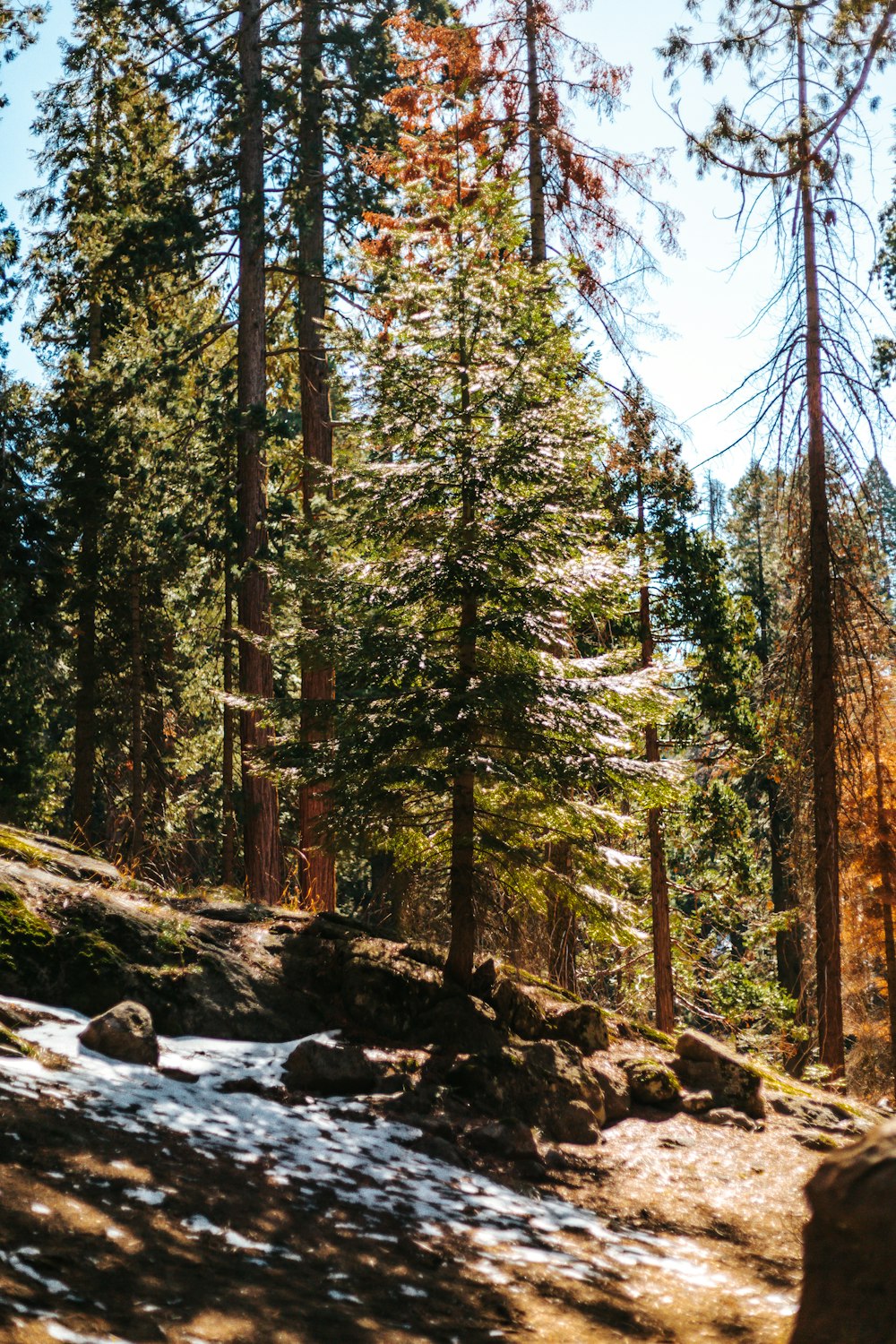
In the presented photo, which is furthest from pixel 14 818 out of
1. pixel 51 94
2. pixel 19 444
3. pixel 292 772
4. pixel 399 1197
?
pixel 399 1197

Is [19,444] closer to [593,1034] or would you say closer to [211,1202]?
[593,1034]

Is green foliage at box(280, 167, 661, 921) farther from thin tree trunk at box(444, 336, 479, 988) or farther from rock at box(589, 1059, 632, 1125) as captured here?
rock at box(589, 1059, 632, 1125)

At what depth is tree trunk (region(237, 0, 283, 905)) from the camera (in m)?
13.2

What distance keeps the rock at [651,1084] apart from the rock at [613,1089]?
70 millimetres

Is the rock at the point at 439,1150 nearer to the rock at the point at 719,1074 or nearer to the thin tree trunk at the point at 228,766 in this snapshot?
the rock at the point at 719,1074

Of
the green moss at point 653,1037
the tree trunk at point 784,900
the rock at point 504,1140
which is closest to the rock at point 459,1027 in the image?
the rock at point 504,1140

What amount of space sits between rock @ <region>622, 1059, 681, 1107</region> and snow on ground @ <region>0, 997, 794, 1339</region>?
2876 mm

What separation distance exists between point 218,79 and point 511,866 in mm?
11753

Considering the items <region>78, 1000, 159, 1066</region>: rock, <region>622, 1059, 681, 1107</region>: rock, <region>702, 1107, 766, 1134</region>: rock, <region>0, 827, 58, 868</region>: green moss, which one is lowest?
<region>702, 1107, 766, 1134</region>: rock

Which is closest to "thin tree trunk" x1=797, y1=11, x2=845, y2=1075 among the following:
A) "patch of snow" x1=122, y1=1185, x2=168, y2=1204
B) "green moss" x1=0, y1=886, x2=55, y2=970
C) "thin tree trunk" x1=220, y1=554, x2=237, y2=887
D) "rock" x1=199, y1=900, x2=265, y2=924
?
"rock" x1=199, y1=900, x2=265, y2=924

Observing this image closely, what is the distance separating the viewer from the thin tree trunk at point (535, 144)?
14195 millimetres

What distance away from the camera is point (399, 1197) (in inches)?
220

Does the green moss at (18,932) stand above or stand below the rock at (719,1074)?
above

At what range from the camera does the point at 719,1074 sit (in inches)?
373
